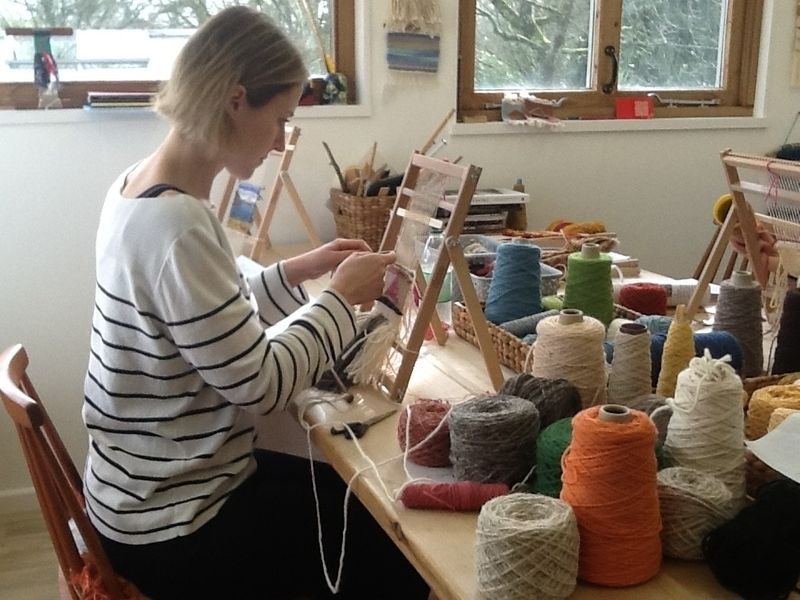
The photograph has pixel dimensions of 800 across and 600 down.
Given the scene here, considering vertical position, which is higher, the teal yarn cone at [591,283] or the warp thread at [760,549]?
the teal yarn cone at [591,283]

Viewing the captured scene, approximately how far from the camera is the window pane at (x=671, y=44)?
318 cm

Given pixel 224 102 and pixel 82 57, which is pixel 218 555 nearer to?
pixel 224 102

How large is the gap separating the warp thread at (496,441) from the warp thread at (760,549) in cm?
25

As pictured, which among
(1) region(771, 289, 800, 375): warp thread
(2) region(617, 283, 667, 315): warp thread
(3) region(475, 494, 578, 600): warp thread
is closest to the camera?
(3) region(475, 494, 578, 600): warp thread

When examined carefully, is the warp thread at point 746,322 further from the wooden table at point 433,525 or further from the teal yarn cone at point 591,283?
the wooden table at point 433,525

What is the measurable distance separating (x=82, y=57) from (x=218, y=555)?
1721 millimetres

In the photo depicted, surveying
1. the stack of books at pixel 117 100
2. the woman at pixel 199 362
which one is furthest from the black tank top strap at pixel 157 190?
the stack of books at pixel 117 100

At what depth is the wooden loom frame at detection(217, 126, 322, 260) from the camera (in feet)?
7.91

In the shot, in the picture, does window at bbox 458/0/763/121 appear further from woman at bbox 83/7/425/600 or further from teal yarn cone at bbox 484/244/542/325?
woman at bbox 83/7/425/600

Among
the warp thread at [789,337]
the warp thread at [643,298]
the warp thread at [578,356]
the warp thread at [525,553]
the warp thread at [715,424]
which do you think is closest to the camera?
the warp thread at [525,553]

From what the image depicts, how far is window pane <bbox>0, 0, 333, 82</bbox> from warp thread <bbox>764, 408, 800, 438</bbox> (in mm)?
1791

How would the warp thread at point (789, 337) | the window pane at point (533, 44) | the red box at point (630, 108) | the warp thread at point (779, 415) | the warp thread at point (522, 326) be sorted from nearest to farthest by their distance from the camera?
the warp thread at point (779, 415) → the warp thread at point (789, 337) → the warp thread at point (522, 326) → the window pane at point (533, 44) → the red box at point (630, 108)

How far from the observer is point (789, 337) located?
149 centimetres

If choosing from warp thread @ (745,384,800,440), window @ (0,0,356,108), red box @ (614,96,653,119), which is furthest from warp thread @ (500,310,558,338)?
red box @ (614,96,653,119)
